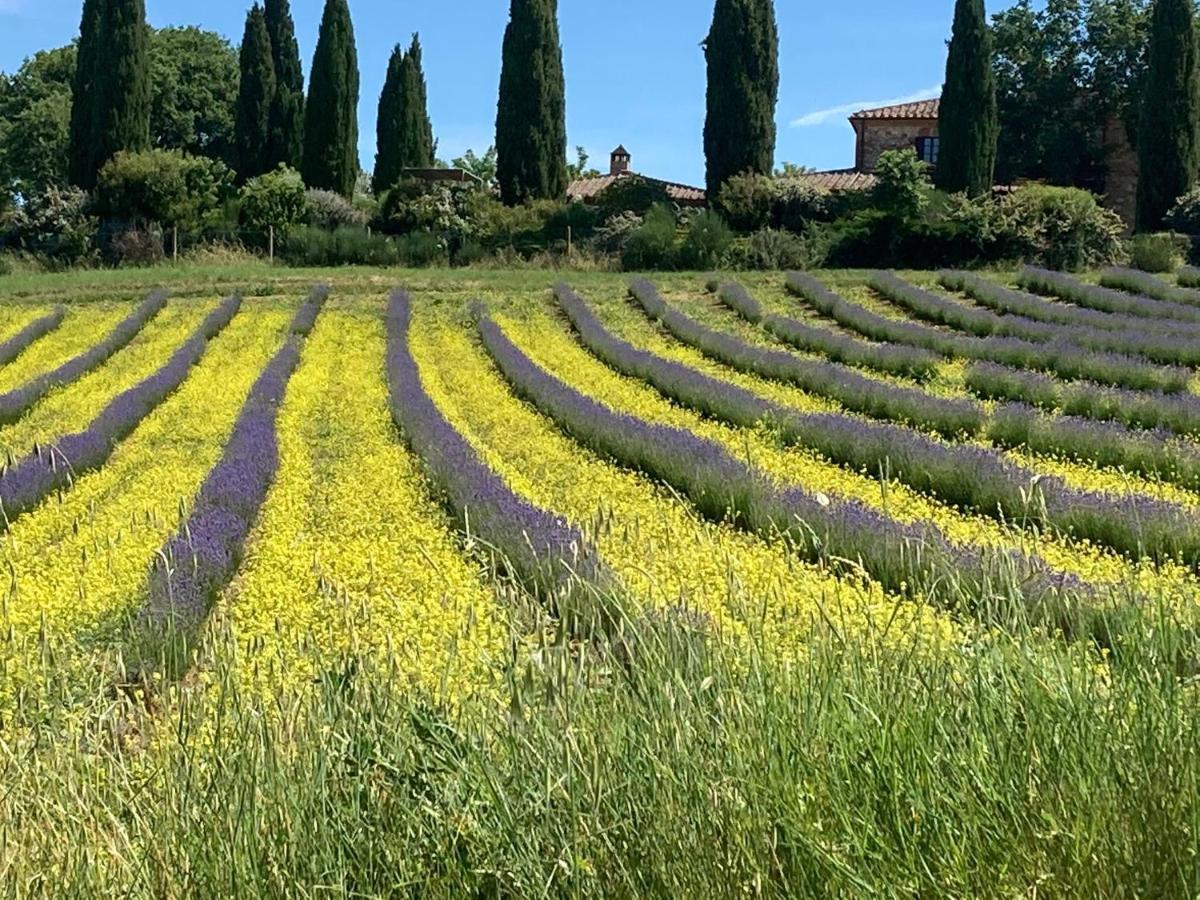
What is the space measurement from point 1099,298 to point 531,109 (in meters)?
20.2

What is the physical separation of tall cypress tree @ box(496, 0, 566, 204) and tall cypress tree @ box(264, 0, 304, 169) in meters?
9.12

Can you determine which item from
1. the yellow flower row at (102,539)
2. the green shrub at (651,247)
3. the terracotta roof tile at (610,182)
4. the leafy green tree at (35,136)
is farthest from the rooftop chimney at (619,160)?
the yellow flower row at (102,539)

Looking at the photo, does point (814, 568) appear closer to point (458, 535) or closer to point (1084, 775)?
point (458, 535)

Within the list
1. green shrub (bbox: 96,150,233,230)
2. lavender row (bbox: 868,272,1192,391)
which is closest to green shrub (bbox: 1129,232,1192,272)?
lavender row (bbox: 868,272,1192,391)

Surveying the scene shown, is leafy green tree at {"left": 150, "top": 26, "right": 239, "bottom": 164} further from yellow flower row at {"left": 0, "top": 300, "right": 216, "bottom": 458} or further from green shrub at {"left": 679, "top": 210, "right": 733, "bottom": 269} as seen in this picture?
yellow flower row at {"left": 0, "top": 300, "right": 216, "bottom": 458}

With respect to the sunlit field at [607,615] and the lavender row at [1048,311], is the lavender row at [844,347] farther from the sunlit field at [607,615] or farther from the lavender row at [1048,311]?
the lavender row at [1048,311]

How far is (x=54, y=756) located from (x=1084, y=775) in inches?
85.0

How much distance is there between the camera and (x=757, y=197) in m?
33.8

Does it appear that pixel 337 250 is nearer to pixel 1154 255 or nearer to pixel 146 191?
pixel 146 191

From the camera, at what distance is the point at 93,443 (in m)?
11.4

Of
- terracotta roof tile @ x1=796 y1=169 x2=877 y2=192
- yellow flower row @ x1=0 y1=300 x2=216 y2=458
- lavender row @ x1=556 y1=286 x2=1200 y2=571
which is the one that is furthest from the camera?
terracotta roof tile @ x1=796 y1=169 x2=877 y2=192

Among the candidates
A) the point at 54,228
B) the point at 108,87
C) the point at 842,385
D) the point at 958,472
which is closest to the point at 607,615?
the point at 958,472

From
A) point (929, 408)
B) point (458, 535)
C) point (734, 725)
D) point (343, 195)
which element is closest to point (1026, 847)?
point (734, 725)

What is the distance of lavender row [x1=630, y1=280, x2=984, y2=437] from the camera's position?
12.5 metres
